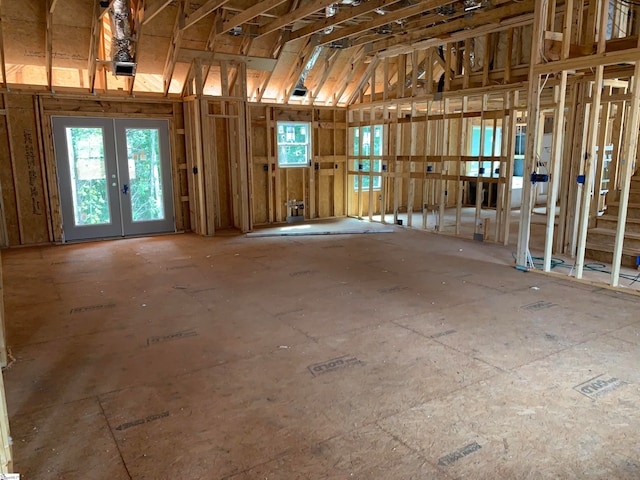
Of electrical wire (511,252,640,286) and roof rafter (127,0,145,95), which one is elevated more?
roof rafter (127,0,145,95)

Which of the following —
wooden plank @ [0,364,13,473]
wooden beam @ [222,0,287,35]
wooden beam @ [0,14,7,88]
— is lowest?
wooden plank @ [0,364,13,473]

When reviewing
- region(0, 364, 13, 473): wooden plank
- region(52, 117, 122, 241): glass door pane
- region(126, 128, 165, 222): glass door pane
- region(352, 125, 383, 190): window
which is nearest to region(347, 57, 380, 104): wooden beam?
region(352, 125, 383, 190): window

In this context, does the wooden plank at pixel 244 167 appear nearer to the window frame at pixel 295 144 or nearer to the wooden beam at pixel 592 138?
the window frame at pixel 295 144

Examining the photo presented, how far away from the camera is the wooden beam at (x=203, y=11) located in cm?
623

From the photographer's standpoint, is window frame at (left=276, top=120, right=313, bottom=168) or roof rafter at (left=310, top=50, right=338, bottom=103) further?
window frame at (left=276, top=120, right=313, bottom=168)

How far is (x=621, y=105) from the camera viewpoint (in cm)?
729

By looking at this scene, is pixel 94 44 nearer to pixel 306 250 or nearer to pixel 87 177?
pixel 87 177

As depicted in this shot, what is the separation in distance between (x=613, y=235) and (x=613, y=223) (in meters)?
0.35

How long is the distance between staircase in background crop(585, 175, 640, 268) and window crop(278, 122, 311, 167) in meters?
6.15

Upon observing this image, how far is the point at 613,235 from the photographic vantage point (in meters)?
6.83

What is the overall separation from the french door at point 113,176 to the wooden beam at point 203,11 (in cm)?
249

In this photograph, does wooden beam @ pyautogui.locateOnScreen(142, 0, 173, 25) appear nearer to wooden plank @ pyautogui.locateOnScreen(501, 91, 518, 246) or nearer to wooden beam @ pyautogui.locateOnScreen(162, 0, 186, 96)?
wooden beam @ pyautogui.locateOnScreen(162, 0, 186, 96)

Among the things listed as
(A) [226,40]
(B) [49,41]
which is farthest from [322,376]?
(A) [226,40]

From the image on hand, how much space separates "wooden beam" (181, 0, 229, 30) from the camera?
623 centimetres
